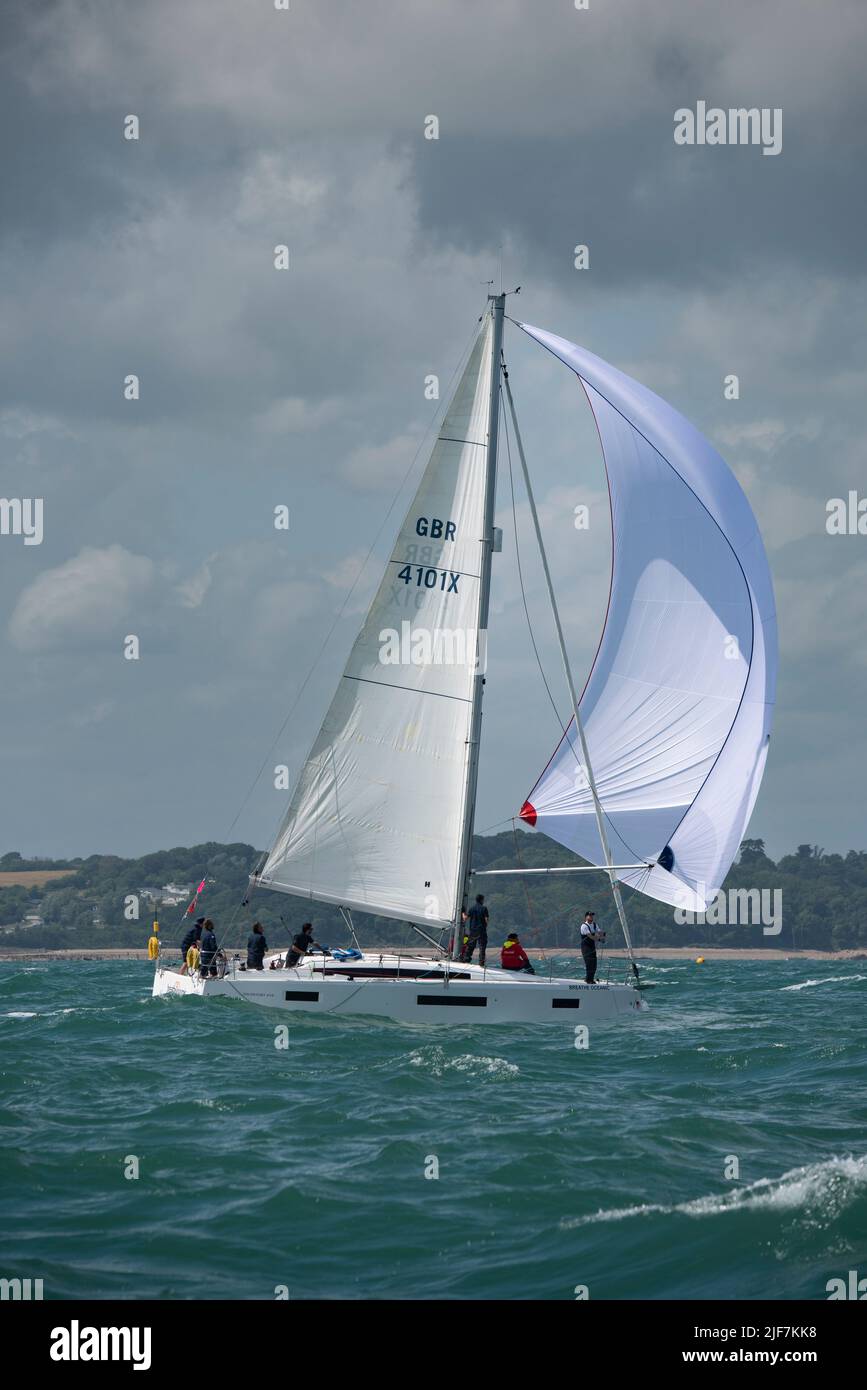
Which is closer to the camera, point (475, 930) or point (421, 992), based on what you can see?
point (421, 992)

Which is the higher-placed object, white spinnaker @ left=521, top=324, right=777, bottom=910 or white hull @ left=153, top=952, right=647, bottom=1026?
white spinnaker @ left=521, top=324, right=777, bottom=910

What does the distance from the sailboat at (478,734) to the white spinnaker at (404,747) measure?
24mm

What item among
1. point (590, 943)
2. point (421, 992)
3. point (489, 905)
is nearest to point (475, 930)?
point (590, 943)

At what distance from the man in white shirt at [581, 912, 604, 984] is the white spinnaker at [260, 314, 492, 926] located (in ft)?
7.62

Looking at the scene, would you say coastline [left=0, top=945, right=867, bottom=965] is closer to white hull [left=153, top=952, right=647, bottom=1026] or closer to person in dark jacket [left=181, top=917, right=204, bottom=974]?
person in dark jacket [left=181, top=917, right=204, bottom=974]

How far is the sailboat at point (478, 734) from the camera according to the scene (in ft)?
78.8

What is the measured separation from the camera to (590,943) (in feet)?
79.1

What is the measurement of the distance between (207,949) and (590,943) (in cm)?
654

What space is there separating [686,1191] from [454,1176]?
6.49 ft

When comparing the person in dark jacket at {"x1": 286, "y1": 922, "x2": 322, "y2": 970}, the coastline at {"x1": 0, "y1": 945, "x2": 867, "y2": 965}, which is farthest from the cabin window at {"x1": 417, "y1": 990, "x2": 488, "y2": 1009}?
the coastline at {"x1": 0, "y1": 945, "x2": 867, "y2": 965}

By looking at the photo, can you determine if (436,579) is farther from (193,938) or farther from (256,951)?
(193,938)

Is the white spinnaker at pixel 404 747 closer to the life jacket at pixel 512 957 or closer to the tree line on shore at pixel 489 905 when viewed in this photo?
the life jacket at pixel 512 957

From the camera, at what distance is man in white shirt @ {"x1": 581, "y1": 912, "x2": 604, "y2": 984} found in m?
23.8

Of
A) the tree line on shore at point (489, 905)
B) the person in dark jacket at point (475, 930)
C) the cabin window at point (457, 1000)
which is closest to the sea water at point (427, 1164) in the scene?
the cabin window at point (457, 1000)
